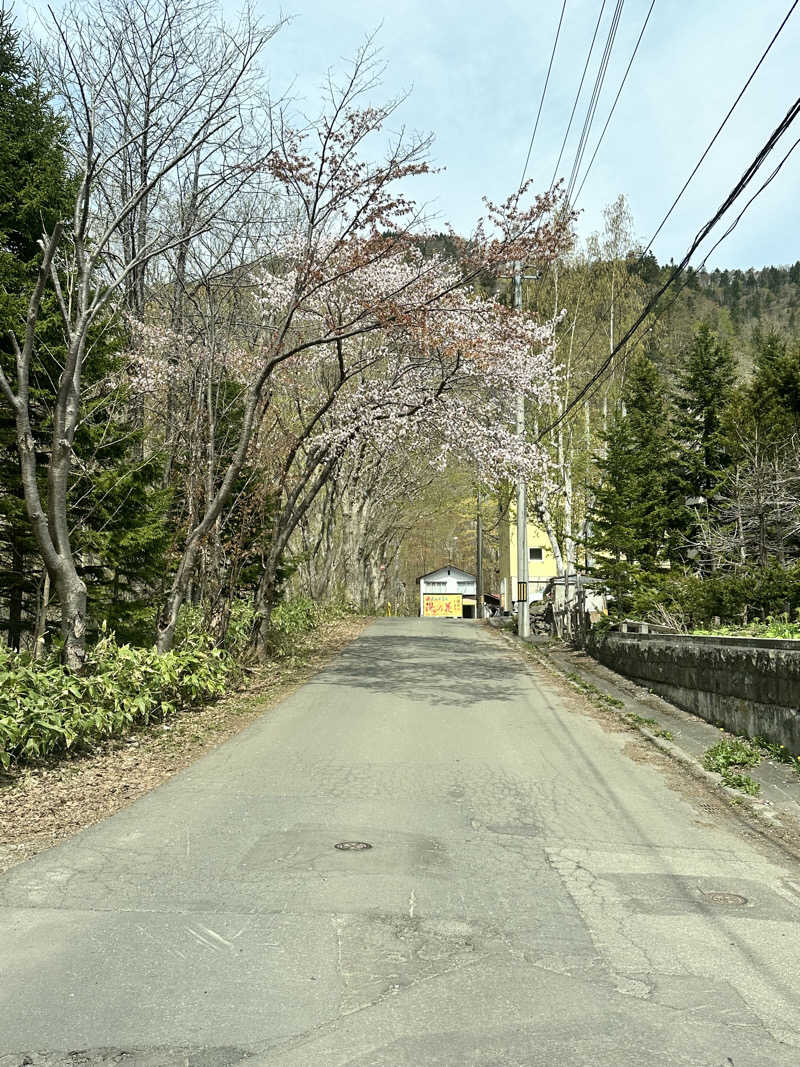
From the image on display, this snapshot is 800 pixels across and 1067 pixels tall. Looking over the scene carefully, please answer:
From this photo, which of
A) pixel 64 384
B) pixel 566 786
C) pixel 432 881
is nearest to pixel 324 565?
pixel 64 384

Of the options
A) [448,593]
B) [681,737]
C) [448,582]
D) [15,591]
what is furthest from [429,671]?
[448,582]

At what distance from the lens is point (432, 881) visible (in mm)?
5668

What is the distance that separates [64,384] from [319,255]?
6.80m

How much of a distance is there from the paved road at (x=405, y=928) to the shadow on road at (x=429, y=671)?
6174 millimetres

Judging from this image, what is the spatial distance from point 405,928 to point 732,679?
7344 millimetres

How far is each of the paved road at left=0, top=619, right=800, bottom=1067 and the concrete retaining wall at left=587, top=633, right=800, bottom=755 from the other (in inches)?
61.6

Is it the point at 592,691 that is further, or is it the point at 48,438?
the point at 48,438

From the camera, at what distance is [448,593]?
91312mm

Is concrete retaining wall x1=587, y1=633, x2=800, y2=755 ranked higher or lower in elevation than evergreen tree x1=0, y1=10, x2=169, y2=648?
lower

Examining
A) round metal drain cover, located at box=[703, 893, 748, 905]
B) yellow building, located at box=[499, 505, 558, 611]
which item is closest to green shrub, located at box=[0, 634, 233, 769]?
round metal drain cover, located at box=[703, 893, 748, 905]

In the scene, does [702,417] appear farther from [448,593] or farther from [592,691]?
[448,593]

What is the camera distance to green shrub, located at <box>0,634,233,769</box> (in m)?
9.00

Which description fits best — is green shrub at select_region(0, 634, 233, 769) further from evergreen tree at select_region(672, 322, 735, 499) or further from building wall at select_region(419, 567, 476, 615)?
building wall at select_region(419, 567, 476, 615)

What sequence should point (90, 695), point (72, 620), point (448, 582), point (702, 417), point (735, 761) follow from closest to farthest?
point (735, 761), point (90, 695), point (72, 620), point (702, 417), point (448, 582)
